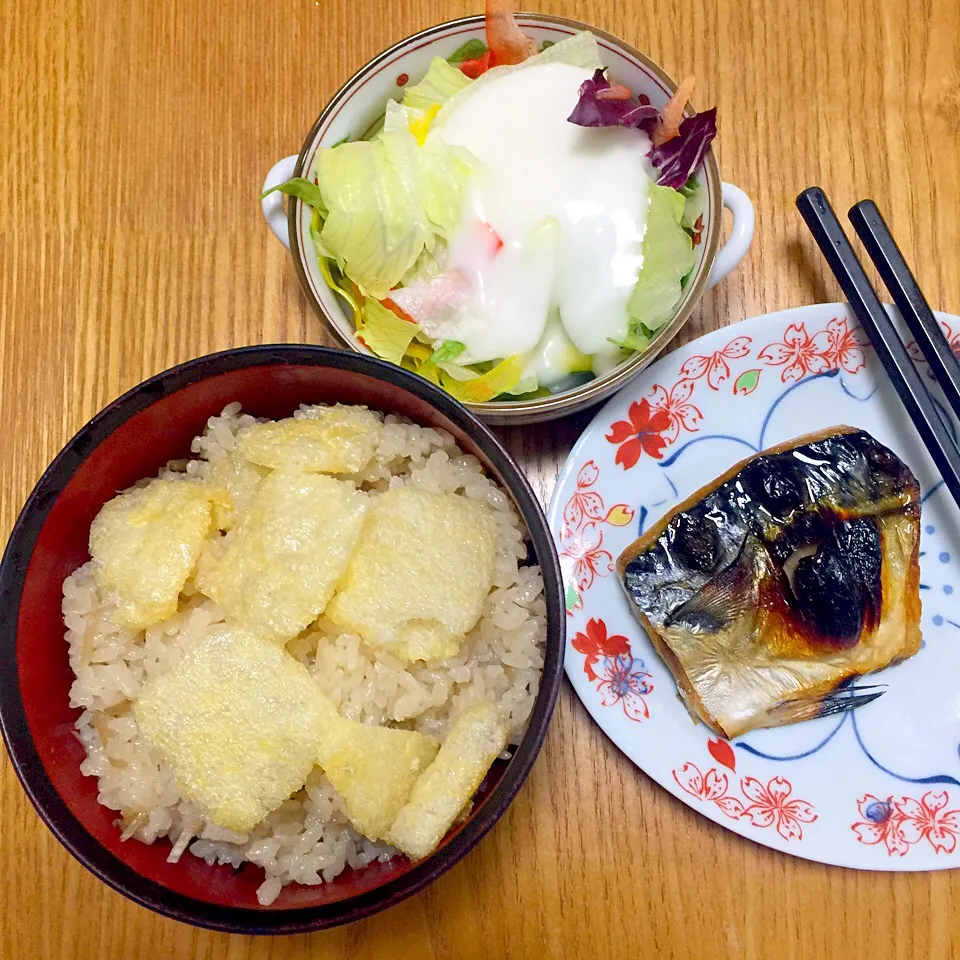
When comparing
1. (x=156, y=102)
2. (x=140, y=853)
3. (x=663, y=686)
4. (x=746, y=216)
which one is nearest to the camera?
(x=140, y=853)

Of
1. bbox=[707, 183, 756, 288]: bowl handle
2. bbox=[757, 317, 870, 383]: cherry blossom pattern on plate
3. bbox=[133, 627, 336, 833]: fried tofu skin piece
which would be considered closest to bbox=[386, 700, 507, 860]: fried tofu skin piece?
bbox=[133, 627, 336, 833]: fried tofu skin piece

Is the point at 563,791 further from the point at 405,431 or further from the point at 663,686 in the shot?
the point at 405,431

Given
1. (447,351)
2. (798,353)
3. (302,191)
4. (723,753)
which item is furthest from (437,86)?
(723,753)

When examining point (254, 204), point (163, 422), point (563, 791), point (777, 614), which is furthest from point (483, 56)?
point (563, 791)

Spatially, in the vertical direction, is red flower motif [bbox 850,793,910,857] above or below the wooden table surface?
below

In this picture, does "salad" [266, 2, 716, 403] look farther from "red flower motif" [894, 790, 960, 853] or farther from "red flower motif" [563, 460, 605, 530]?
"red flower motif" [894, 790, 960, 853]

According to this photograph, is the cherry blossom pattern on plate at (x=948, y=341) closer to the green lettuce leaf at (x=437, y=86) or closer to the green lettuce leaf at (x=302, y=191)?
the green lettuce leaf at (x=437, y=86)
